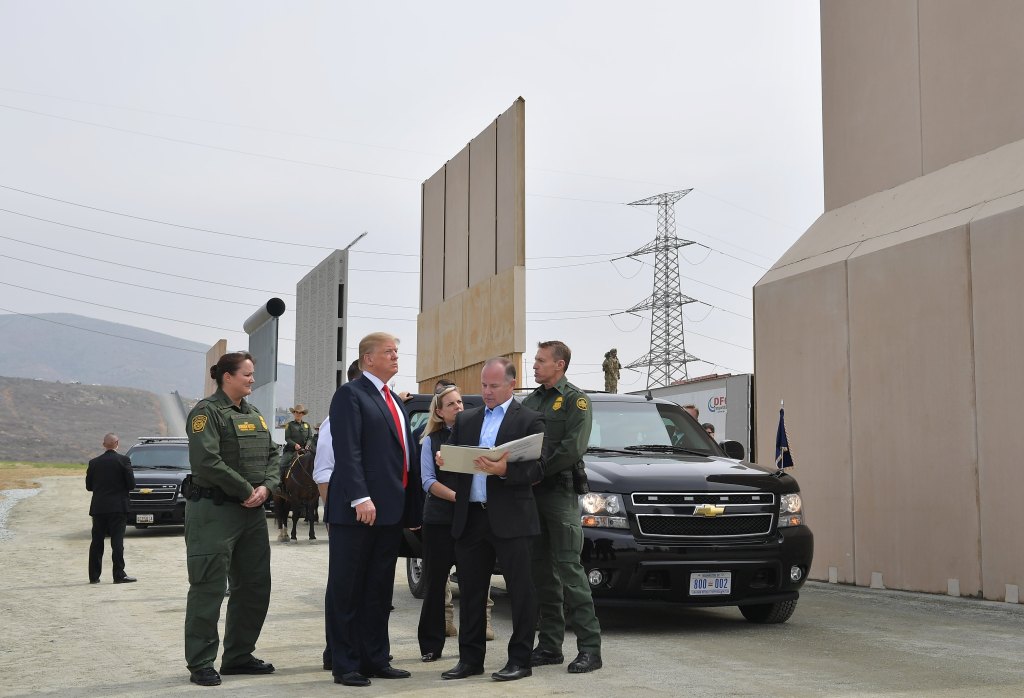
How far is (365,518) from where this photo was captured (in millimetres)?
Answer: 6992

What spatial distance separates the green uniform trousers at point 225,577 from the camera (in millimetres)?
7258

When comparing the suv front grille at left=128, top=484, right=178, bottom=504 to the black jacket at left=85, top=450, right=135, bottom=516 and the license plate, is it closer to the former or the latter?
the black jacket at left=85, top=450, right=135, bottom=516

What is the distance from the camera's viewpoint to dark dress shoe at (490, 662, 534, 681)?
23.5 ft

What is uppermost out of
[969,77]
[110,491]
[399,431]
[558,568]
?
[969,77]

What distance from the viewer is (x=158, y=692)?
6914 millimetres

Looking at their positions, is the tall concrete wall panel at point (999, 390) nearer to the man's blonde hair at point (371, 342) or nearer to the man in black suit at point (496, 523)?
the man in black suit at point (496, 523)

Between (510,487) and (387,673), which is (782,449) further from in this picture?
(387,673)

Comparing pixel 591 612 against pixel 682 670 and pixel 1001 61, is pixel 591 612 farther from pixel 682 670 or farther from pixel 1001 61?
pixel 1001 61

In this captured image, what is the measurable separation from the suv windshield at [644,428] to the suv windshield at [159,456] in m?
14.5

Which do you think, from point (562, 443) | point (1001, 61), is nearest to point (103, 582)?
point (562, 443)

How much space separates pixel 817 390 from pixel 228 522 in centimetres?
896

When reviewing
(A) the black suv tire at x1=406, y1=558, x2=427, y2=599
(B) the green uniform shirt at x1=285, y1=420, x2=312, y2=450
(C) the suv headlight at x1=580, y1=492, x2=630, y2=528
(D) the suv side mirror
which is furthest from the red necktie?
(B) the green uniform shirt at x1=285, y1=420, x2=312, y2=450

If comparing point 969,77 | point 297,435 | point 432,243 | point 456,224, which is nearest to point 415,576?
point 969,77

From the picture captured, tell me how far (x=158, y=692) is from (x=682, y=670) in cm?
321
